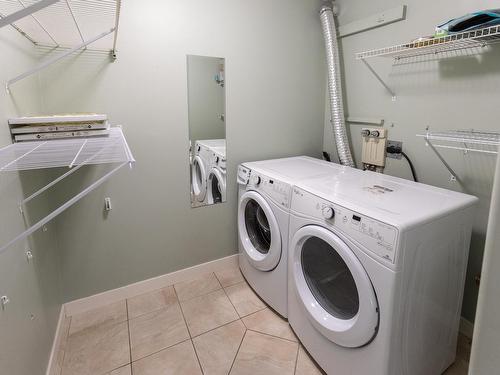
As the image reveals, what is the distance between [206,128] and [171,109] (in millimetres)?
275

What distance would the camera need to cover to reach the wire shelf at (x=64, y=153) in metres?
0.91

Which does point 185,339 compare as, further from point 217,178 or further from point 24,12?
point 24,12


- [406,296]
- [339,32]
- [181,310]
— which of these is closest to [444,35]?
[339,32]

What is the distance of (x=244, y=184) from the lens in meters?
2.04

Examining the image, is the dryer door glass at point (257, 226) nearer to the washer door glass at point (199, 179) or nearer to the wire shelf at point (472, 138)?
the washer door glass at point (199, 179)

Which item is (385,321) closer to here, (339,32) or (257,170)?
(257,170)

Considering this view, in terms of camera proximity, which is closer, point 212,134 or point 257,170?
point 257,170

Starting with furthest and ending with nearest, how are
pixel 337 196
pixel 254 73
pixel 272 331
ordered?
pixel 254 73 < pixel 272 331 < pixel 337 196

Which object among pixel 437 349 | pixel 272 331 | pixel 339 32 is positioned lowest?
pixel 272 331

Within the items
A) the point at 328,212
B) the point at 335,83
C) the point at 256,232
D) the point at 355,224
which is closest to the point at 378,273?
the point at 355,224

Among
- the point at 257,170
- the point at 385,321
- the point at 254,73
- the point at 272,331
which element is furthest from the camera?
the point at 254,73

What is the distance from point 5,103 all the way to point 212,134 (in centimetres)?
122

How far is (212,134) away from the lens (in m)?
2.11

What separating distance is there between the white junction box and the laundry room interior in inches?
0.8
